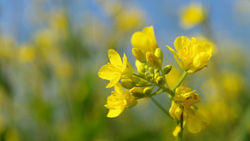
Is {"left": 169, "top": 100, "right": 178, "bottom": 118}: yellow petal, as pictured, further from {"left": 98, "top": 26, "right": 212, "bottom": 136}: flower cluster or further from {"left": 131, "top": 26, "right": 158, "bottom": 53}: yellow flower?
{"left": 131, "top": 26, "right": 158, "bottom": 53}: yellow flower

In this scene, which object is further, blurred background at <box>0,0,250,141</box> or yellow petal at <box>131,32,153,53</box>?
blurred background at <box>0,0,250,141</box>

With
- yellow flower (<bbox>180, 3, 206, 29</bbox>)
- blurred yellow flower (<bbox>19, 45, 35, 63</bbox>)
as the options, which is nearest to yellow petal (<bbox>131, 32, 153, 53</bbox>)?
yellow flower (<bbox>180, 3, 206, 29</bbox>)

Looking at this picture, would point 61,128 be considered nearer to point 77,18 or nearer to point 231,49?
point 77,18

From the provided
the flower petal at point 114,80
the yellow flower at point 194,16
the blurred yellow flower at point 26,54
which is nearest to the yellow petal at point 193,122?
the flower petal at point 114,80

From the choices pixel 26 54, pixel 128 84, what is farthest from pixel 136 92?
pixel 26 54

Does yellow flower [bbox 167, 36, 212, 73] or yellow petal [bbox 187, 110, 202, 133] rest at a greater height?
yellow flower [bbox 167, 36, 212, 73]

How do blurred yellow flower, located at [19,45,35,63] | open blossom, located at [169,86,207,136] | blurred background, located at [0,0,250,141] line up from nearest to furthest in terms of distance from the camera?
open blossom, located at [169,86,207,136] < blurred background, located at [0,0,250,141] < blurred yellow flower, located at [19,45,35,63]

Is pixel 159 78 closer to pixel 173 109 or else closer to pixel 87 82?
pixel 173 109

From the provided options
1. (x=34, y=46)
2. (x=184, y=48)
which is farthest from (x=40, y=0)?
(x=184, y=48)

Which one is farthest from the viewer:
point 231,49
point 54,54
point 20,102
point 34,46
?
point 231,49
